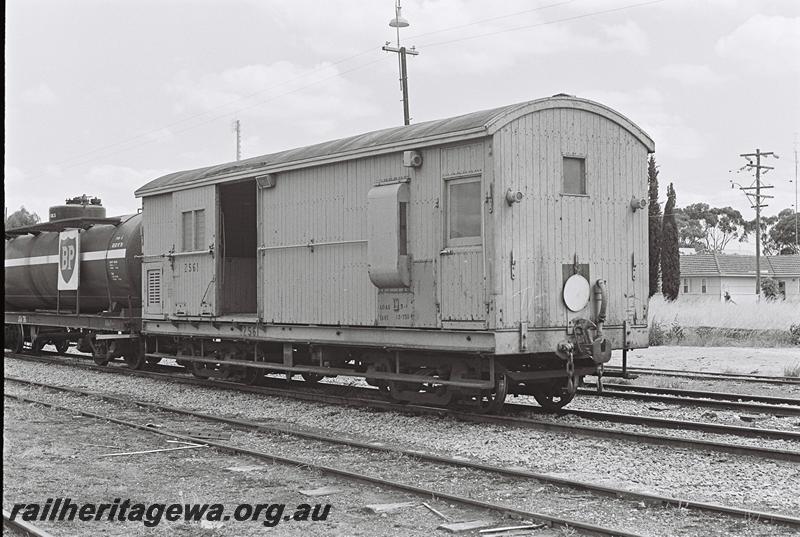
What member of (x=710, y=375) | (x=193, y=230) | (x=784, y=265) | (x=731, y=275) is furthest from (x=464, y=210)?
(x=784, y=265)

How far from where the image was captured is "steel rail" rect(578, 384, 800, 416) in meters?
10.8

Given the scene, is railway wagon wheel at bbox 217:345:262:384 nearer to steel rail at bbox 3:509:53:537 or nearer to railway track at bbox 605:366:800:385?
railway track at bbox 605:366:800:385

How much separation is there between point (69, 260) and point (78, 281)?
0.68 metres

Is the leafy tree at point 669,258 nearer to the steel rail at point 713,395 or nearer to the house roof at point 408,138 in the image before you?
the steel rail at point 713,395

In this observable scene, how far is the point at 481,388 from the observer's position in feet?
32.3

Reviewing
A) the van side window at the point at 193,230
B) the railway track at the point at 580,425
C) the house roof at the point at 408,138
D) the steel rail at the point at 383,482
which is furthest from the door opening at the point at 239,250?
the steel rail at the point at 383,482

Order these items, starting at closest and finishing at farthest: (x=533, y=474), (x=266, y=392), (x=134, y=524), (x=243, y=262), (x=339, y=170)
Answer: (x=134, y=524) → (x=533, y=474) → (x=339, y=170) → (x=266, y=392) → (x=243, y=262)

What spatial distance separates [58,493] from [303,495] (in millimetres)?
1968

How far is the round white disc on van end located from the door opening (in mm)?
6642

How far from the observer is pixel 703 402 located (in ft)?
37.7

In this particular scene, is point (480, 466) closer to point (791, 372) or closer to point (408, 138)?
point (408, 138)

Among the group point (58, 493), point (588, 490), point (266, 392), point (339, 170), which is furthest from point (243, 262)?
point (588, 490)

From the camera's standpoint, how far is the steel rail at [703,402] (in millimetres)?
10750

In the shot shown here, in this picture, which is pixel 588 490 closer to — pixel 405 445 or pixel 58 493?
pixel 405 445
